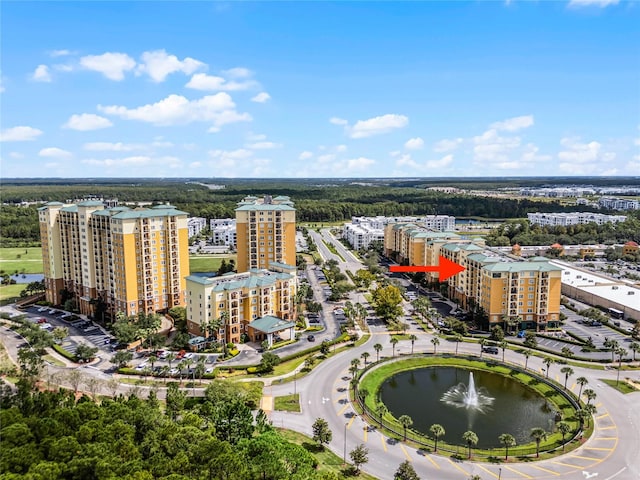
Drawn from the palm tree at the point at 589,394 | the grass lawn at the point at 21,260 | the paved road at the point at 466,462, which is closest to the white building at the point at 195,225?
the grass lawn at the point at 21,260

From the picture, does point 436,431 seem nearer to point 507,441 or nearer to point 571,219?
point 507,441

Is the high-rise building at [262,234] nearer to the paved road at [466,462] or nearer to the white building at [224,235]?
the paved road at [466,462]

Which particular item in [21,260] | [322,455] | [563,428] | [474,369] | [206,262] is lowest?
[322,455]

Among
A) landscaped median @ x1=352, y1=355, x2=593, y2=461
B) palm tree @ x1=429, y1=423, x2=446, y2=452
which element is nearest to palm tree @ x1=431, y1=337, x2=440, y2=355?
landscaped median @ x1=352, y1=355, x2=593, y2=461

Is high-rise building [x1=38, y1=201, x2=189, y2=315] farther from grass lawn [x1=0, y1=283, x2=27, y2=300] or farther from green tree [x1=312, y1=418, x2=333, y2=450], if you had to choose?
green tree [x1=312, y1=418, x2=333, y2=450]

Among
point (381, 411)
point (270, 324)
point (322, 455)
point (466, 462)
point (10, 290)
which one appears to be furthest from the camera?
point (10, 290)

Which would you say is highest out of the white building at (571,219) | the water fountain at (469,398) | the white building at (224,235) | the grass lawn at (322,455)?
the white building at (571,219)

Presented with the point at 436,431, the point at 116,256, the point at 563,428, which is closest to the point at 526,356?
the point at 563,428
